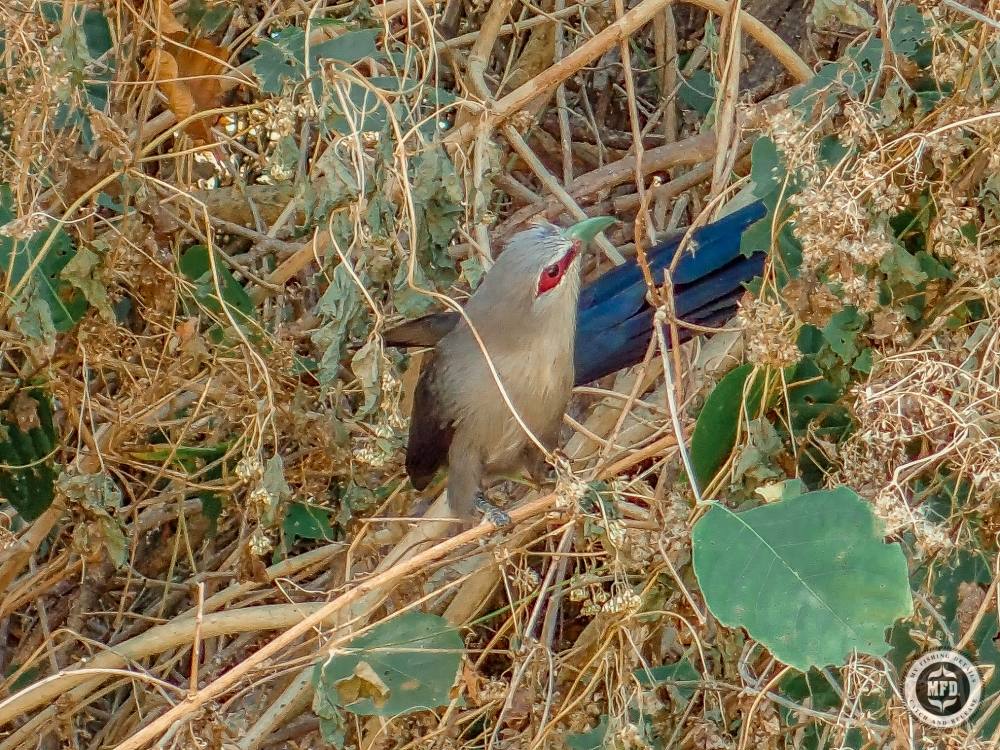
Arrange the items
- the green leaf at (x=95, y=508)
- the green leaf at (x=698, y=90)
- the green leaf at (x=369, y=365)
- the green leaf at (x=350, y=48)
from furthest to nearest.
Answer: the green leaf at (x=698, y=90), the green leaf at (x=95, y=508), the green leaf at (x=350, y=48), the green leaf at (x=369, y=365)

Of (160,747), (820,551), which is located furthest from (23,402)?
(820,551)

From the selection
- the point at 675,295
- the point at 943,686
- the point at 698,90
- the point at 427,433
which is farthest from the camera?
the point at 698,90

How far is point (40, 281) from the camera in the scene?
3205 mm

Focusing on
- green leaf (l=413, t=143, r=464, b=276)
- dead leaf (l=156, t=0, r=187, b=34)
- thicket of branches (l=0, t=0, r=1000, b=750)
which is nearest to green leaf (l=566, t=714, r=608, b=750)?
thicket of branches (l=0, t=0, r=1000, b=750)

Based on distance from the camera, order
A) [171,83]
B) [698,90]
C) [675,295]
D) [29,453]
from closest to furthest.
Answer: [171,83] < [675,295] < [29,453] < [698,90]

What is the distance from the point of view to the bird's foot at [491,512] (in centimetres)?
295

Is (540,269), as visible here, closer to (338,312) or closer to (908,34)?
(338,312)

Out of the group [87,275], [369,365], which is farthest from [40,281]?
[369,365]

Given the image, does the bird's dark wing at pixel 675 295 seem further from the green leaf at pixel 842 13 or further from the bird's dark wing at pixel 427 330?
the green leaf at pixel 842 13

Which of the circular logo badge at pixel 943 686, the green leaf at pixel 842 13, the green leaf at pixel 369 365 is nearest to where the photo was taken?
the circular logo badge at pixel 943 686

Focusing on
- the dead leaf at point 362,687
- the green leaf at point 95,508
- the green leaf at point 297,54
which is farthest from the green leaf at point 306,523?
the green leaf at point 297,54

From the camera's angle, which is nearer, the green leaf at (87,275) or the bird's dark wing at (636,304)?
the green leaf at (87,275)

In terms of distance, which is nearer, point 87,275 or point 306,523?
point 87,275

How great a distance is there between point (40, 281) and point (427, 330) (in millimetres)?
1162
